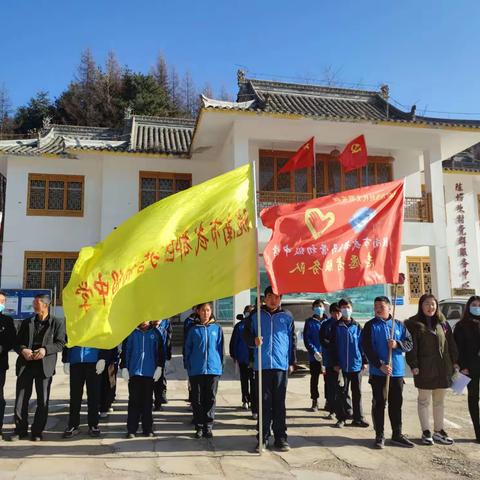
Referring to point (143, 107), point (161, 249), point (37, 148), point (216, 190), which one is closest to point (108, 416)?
point (161, 249)

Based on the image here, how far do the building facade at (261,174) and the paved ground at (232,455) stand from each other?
257 inches

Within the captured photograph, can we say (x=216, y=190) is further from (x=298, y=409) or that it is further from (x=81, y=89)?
(x=81, y=89)

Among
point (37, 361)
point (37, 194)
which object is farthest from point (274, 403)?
point (37, 194)

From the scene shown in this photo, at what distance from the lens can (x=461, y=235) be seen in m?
16.6

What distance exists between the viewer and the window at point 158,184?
1545 centimetres

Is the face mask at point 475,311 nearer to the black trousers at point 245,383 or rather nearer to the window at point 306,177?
the black trousers at point 245,383

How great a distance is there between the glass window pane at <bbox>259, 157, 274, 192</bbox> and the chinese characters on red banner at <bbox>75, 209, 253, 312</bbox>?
9104 millimetres

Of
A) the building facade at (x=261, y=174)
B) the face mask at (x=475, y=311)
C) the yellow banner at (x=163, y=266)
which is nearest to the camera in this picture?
the yellow banner at (x=163, y=266)

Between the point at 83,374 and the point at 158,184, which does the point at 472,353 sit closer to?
the point at 83,374

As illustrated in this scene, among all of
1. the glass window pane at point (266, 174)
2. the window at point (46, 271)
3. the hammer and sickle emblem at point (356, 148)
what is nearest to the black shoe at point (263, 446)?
the hammer and sickle emblem at point (356, 148)

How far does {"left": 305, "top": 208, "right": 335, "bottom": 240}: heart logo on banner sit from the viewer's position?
493 cm

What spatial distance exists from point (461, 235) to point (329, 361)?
12.4 metres

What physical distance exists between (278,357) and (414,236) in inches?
360

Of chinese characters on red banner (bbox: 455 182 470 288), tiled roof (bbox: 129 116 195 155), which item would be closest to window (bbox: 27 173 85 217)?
tiled roof (bbox: 129 116 195 155)
